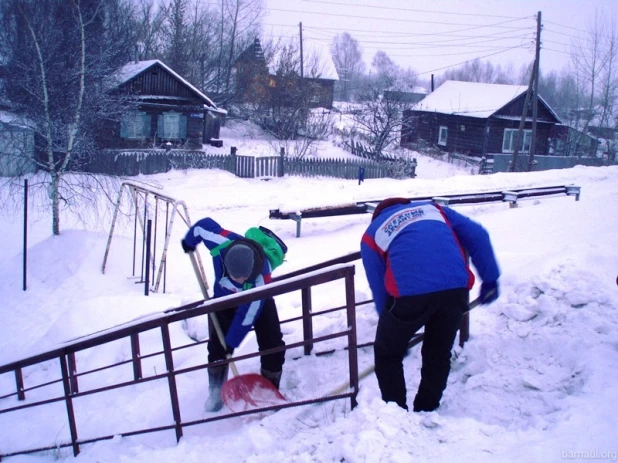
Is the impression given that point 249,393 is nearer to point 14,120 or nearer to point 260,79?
point 14,120

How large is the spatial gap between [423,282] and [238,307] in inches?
48.0

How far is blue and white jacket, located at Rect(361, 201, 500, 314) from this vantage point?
2.73 meters

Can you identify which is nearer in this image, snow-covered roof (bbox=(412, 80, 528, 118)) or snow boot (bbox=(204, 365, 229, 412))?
snow boot (bbox=(204, 365, 229, 412))

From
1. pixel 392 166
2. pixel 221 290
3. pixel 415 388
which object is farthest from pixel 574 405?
pixel 392 166

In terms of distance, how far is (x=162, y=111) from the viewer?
24.9 m

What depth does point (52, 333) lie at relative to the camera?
19.4 feet

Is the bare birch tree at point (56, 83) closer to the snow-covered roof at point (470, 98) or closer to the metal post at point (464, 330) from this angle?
the metal post at point (464, 330)

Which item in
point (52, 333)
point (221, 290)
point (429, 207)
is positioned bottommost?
point (52, 333)

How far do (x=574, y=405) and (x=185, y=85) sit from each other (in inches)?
947

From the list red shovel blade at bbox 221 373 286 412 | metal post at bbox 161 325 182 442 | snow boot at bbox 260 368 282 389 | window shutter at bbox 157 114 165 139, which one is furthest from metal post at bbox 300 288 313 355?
window shutter at bbox 157 114 165 139

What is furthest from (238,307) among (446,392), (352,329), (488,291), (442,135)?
(442,135)

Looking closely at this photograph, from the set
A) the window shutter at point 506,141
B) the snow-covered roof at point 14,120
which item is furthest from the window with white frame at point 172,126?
the window shutter at point 506,141

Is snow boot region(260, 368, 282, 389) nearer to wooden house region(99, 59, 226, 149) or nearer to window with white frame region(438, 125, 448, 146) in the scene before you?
wooden house region(99, 59, 226, 149)

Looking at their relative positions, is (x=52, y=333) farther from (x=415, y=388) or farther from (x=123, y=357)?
(x=415, y=388)
